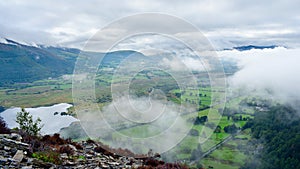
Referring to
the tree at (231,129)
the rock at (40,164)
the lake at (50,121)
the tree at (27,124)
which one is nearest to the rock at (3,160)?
the rock at (40,164)

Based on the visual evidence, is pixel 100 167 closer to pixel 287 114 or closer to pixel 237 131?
pixel 237 131

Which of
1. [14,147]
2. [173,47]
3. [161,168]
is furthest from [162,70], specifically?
[14,147]

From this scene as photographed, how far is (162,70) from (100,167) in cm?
474

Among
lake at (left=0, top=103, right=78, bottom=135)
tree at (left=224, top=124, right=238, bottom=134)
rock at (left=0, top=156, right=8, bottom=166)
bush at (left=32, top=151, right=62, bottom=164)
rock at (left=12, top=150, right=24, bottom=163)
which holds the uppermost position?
rock at (left=0, top=156, right=8, bottom=166)

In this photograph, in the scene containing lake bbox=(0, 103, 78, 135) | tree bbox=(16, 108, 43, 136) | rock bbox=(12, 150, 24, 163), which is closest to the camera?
rock bbox=(12, 150, 24, 163)

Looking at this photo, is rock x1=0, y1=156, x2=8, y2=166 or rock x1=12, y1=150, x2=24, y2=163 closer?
rock x1=0, y1=156, x2=8, y2=166

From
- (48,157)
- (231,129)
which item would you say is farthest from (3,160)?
(231,129)

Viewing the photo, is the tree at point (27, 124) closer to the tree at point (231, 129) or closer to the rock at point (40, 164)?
the rock at point (40, 164)

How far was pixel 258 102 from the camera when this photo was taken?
142 metres

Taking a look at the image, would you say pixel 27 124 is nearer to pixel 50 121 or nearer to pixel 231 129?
pixel 50 121

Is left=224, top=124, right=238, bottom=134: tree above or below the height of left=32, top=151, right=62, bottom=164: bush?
below

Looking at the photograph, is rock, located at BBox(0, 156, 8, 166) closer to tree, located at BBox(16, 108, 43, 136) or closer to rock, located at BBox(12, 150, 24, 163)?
rock, located at BBox(12, 150, 24, 163)

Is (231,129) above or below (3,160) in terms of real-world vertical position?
below

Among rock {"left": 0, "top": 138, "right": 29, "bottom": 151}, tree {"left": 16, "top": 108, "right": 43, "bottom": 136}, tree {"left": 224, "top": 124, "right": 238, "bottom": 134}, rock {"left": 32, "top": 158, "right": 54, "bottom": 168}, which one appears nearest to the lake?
tree {"left": 16, "top": 108, "right": 43, "bottom": 136}
